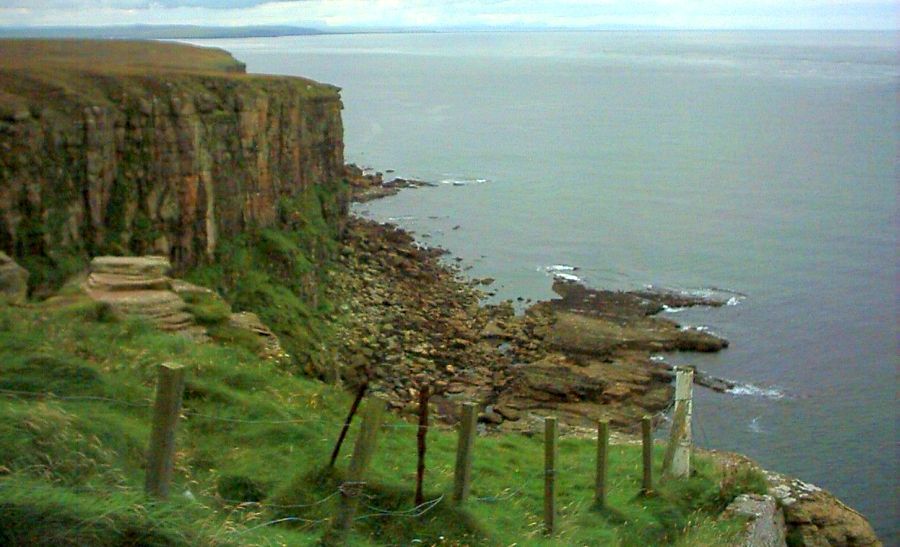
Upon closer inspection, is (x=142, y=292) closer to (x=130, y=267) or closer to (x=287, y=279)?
(x=130, y=267)

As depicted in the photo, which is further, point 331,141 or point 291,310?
point 331,141

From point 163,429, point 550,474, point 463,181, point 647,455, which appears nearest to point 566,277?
point 463,181

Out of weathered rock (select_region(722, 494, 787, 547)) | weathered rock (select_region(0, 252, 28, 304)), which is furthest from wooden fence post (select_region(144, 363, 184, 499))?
weathered rock (select_region(0, 252, 28, 304))

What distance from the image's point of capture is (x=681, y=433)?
44.4ft

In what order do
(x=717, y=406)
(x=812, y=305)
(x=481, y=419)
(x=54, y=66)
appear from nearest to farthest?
(x=481, y=419) < (x=717, y=406) < (x=54, y=66) < (x=812, y=305)

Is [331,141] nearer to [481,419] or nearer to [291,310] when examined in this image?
[291,310]

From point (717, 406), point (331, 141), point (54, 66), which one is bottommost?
point (717, 406)

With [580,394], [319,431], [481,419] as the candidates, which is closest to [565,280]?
[580,394]

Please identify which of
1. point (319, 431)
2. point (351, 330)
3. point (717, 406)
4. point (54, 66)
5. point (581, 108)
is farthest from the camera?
point (581, 108)

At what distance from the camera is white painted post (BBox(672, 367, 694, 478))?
528 inches

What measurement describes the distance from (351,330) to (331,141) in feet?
52.9

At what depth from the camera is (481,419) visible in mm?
32406

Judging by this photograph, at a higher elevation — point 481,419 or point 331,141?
point 331,141

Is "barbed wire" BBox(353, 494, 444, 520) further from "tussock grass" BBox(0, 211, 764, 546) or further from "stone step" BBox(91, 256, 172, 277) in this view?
"stone step" BBox(91, 256, 172, 277)
